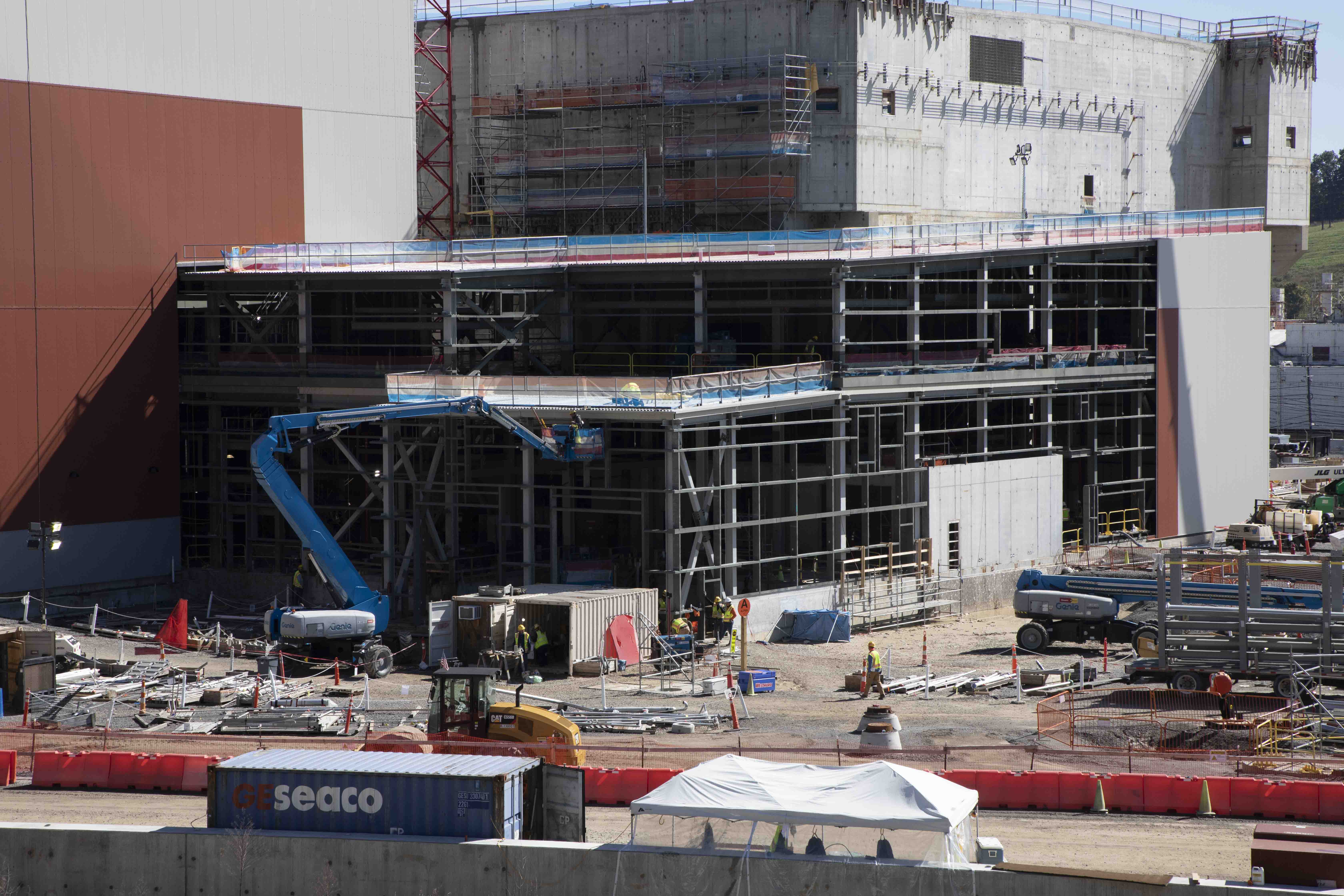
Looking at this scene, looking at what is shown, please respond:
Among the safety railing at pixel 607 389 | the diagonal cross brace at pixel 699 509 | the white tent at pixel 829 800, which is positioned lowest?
the white tent at pixel 829 800

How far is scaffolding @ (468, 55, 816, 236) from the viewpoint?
237 ft

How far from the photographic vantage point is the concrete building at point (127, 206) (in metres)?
52.0

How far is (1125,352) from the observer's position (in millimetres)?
63938

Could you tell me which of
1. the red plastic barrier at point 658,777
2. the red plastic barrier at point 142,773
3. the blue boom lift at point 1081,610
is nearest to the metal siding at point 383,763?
the red plastic barrier at point 658,777

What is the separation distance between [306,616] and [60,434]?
46.4ft

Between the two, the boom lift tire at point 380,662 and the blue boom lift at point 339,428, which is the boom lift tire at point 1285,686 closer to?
the blue boom lift at point 339,428

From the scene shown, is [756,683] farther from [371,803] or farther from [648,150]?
[648,150]

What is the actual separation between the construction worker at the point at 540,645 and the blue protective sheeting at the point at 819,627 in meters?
8.43

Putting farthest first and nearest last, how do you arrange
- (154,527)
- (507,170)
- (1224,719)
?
(507,170) < (154,527) < (1224,719)

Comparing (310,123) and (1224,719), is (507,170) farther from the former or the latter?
(1224,719)

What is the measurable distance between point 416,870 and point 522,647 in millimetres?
18683

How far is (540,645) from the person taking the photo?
43.4 meters

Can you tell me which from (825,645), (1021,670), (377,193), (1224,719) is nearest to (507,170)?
(377,193)

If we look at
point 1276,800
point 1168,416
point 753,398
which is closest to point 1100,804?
point 1276,800
